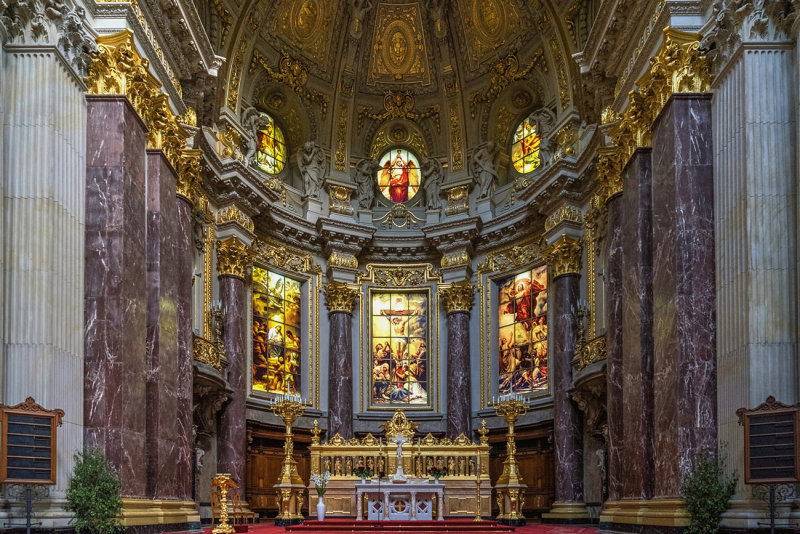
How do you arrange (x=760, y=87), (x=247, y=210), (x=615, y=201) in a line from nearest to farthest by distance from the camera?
(x=760, y=87), (x=615, y=201), (x=247, y=210)

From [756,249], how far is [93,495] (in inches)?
422

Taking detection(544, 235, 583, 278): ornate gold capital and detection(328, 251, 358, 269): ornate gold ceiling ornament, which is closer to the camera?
detection(544, 235, 583, 278): ornate gold capital

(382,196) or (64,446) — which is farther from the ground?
(382,196)

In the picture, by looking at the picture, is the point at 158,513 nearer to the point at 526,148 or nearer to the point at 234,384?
the point at 234,384

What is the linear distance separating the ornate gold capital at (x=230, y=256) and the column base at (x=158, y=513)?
8700 millimetres

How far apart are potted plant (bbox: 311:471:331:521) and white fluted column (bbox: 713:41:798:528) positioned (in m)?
11.8

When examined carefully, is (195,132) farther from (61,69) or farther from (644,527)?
(644,527)

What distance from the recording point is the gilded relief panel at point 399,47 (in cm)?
3444

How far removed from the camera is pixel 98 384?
1622cm

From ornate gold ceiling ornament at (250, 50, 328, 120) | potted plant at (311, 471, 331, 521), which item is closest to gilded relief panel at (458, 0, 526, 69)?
ornate gold ceiling ornament at (250, 50, 328, 120)

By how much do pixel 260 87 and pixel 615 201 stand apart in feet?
48.1

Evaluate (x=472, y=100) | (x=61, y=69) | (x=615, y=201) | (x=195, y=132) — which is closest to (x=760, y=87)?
(x=615, y=201)

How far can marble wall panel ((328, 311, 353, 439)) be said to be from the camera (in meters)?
32.3

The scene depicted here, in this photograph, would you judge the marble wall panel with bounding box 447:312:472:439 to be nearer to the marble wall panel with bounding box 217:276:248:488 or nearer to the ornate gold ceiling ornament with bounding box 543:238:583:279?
the ornate gold ceiling ornament with bounding box 543:238:583:279
